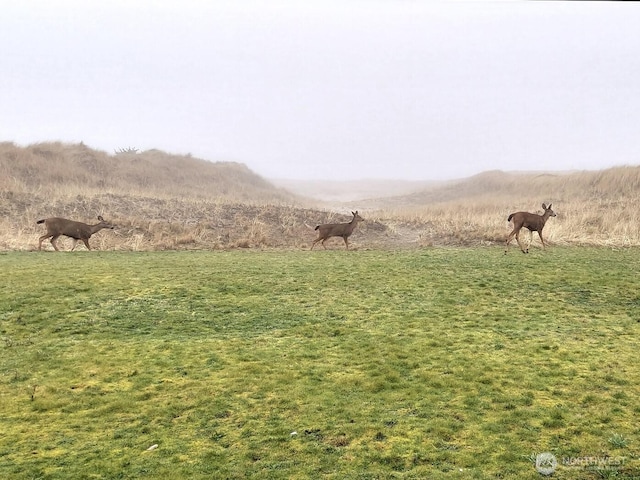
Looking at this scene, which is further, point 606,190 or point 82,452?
point 606,190

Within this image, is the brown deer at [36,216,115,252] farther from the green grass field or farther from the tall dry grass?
the tall dry grass

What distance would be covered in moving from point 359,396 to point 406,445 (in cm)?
118

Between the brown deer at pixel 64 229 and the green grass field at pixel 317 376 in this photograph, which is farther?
the brown deer at pixel 64 229

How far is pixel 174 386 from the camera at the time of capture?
5820mm

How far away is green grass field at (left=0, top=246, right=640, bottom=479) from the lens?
4180mm

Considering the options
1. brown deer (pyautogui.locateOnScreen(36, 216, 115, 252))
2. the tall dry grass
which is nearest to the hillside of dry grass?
the tall dry grass

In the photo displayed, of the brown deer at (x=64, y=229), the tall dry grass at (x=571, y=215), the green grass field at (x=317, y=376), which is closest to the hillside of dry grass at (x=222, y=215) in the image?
the tall dry grass at (x=571, y=215)

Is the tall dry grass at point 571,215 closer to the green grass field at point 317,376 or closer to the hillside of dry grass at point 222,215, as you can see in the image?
the hillside of dry grass at point 222,215

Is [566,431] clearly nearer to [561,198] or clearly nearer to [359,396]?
[359,396]

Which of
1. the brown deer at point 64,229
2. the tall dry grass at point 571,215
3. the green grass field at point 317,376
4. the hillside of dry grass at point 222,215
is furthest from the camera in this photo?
the hillside of dry grass at point 222,215

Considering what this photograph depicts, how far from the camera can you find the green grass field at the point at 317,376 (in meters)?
4.18

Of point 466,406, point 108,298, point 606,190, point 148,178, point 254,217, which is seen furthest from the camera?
point 148,178

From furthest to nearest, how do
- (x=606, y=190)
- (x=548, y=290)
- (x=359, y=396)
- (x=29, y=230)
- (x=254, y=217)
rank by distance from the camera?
(x=606, y=190), (x=254, y=217), (x=29, y=230), (x=548, y=290), (x=359, y=396)

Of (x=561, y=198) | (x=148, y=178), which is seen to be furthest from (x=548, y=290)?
(x=148, y=178)
